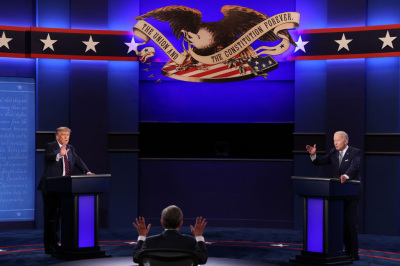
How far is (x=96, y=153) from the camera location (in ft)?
29.8

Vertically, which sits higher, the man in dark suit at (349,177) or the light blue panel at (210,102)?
Answer: the light blue panel at (210,102)

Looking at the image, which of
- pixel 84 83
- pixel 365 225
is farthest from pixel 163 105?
pixel 365 225

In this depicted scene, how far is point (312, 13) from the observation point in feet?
29.6

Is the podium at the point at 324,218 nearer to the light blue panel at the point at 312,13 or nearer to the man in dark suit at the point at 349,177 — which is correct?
the man in dark suit at the point at 349,177

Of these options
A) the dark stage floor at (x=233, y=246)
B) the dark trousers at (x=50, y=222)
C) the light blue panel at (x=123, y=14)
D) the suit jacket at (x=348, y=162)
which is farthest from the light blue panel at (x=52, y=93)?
the suit jacket at (x=348, y=162)

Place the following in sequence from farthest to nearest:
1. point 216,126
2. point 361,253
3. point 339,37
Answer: point 216,126
point 339,37
point 361,253

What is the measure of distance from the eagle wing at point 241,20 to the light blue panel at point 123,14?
1383 mm

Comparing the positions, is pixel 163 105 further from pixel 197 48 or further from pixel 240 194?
pixel 240 194

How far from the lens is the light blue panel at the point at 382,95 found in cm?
866

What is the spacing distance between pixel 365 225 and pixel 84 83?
4768 mm

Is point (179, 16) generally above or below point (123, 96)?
above

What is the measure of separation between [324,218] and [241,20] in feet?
12.8

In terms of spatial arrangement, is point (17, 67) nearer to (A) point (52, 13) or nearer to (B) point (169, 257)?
(A) point (52, 13)

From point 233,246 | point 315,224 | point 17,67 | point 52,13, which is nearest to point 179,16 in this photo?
point 52,13
